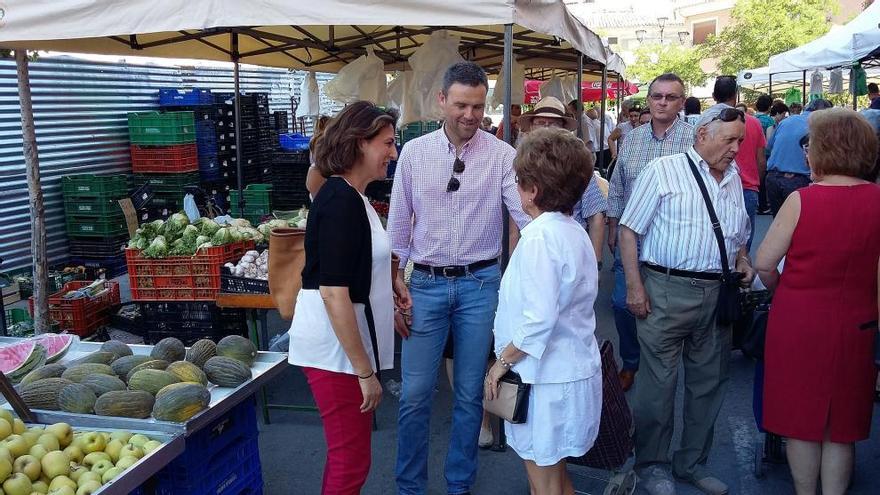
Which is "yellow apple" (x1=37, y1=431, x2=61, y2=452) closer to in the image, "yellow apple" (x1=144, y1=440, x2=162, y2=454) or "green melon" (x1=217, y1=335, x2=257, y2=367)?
"yellow apple" (x1=144, y1=440, x2=162, y2=454)

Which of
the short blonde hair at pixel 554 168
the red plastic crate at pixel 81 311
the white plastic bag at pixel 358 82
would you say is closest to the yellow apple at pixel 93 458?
the short blonde hair at pixel 554 168

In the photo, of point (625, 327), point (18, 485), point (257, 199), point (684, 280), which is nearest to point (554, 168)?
point (684, 280)

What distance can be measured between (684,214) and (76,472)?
2.66 m

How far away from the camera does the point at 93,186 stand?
8.73 m

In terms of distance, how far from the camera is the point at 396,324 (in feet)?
11.0

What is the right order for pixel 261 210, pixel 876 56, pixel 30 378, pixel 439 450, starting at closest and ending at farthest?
1. pixel 30 378
2. pixel 439 450
3. pixel 261 210
4. pixel 876 56

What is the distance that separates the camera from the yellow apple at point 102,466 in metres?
2.31

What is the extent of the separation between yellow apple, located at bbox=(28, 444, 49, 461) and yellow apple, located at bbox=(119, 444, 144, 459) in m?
0.24

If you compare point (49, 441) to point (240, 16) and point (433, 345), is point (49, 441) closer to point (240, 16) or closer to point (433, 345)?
point (433, 345)

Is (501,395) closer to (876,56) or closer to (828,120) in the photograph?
(828,120)

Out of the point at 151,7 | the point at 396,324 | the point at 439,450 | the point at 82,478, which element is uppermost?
the point at 151,7

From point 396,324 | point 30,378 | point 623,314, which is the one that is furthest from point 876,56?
point 30,378

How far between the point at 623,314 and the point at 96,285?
4175 millimetres

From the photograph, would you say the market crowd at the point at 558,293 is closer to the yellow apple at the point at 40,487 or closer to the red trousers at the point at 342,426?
the red trousers at the point at 342,426
